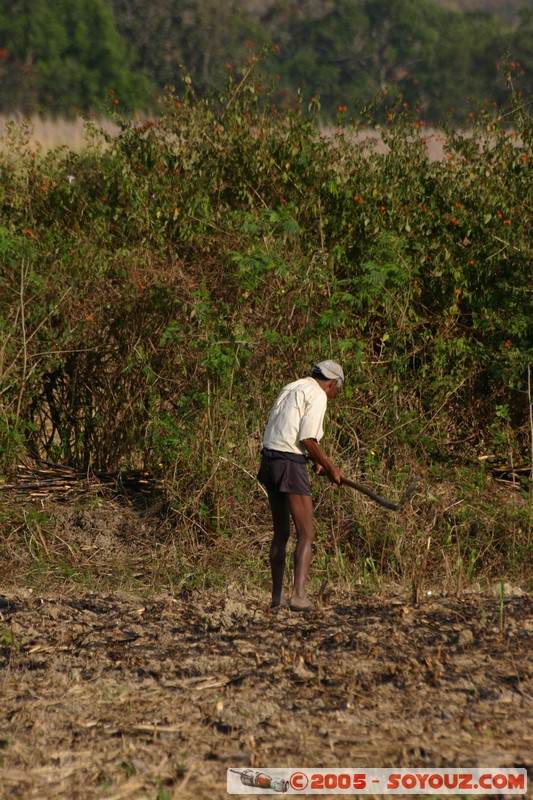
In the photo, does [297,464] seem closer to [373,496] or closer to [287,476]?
[287,476]

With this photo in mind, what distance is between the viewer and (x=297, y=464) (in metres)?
6.20

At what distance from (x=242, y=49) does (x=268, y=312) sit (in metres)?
29.5

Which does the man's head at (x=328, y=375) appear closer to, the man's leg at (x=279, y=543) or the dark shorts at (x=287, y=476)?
the dark shorts at (x=287, y=476)

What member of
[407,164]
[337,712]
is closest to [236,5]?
[407,164]

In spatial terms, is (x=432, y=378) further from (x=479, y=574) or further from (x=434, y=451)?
(x=479, y=574)

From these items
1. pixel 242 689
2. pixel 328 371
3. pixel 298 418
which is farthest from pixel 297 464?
pixel 242 689

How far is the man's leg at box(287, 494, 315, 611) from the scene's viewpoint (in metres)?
6.08

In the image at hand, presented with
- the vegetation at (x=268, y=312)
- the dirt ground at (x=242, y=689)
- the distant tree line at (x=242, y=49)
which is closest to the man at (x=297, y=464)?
the dirt ground at (x=242, y=689)

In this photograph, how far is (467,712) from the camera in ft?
14.6

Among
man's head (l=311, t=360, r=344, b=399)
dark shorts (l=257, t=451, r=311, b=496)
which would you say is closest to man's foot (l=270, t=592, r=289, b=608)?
dark shorts (l=257, t=451, r=311, b=496)

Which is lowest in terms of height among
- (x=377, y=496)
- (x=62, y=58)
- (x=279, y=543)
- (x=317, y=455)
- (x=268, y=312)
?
(x=279, y=543)

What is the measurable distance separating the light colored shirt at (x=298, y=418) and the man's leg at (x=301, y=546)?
29 centimetres

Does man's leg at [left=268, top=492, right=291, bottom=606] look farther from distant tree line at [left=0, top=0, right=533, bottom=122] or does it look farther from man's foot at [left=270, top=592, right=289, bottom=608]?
distant tree line at [left=0, top=0, right=533, bottom=122]

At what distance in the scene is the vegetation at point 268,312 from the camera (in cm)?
799
